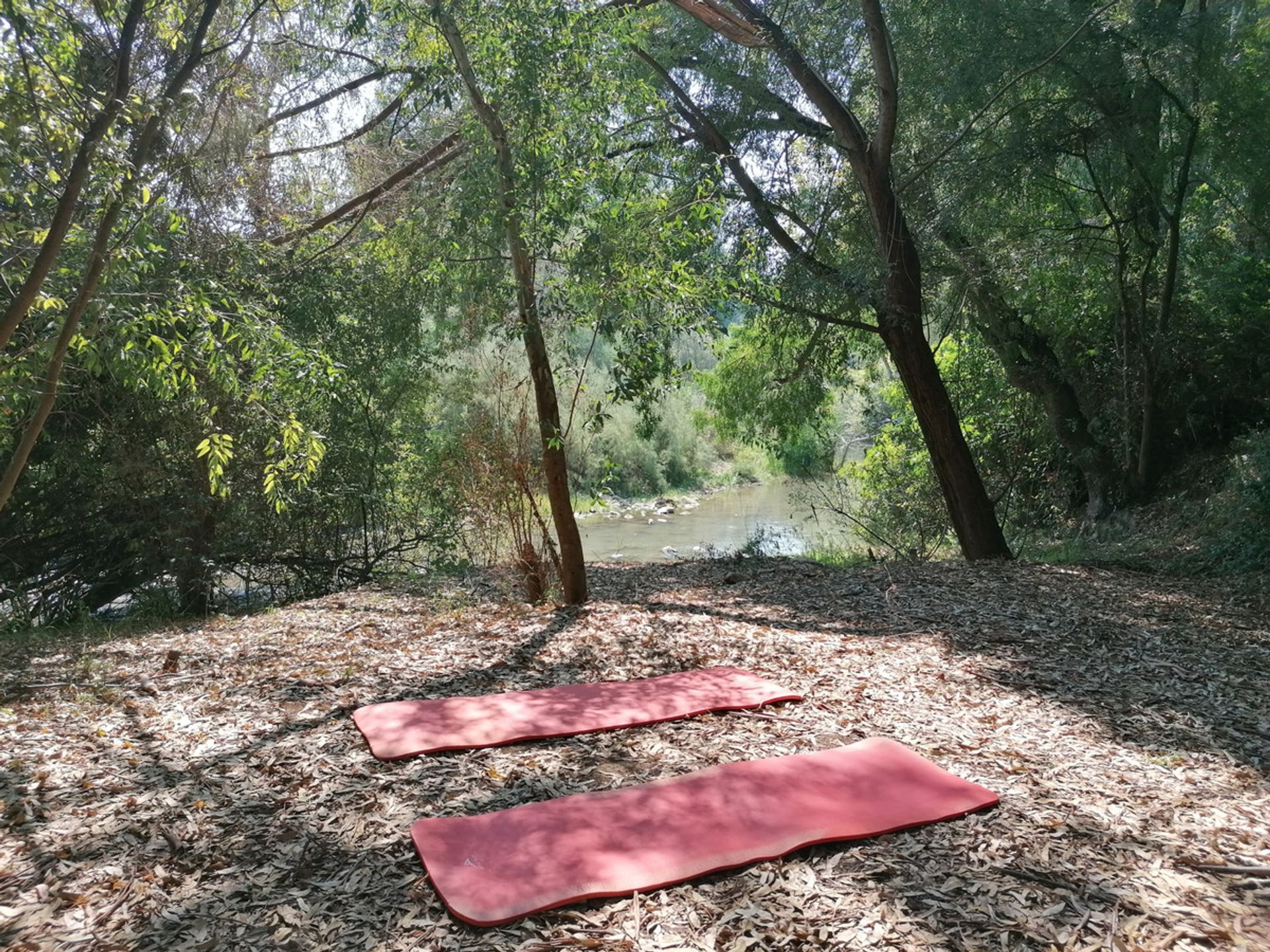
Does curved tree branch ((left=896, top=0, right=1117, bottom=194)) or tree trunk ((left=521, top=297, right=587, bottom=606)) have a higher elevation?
curved tree branch ((left=896, top=0, right=1117, bottom=194))

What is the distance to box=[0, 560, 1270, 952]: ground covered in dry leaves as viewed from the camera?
1962mm

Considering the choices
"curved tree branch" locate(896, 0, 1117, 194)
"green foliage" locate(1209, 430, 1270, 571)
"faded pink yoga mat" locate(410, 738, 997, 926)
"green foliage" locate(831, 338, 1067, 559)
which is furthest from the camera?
"green foliage" locate(831, 338, 1067, 559)

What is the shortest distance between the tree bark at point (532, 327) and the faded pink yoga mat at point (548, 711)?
1426 mm

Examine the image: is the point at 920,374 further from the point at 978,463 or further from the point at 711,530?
the point at 711,530

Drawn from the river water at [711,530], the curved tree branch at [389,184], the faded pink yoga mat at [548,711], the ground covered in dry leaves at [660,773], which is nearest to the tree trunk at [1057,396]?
the river water at [711,530]

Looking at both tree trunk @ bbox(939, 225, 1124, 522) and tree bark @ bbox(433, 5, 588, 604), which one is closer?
tree bark @ bbox(433, 5, 588, 604)

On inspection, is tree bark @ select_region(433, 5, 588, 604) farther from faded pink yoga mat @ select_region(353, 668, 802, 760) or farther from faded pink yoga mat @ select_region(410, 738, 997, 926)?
faded pink yoga mat @ select_region(410, 738, 997, 926)

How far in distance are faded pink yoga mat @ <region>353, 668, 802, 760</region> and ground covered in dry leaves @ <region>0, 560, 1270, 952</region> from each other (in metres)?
0.08

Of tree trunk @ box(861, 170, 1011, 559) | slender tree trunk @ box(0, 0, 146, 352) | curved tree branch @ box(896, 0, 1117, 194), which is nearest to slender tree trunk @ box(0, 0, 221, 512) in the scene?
slender tree trunk @ box(0, 0, 146, 352)

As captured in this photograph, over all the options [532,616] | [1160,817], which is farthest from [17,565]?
[1160,817]

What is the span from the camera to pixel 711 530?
14.7 metres

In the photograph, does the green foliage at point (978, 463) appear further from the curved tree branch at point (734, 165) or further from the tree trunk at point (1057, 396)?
the curved tree branch at point (734, 165)

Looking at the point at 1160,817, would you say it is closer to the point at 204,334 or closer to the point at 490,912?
the point at 490,912

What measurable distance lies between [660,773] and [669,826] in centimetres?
41
